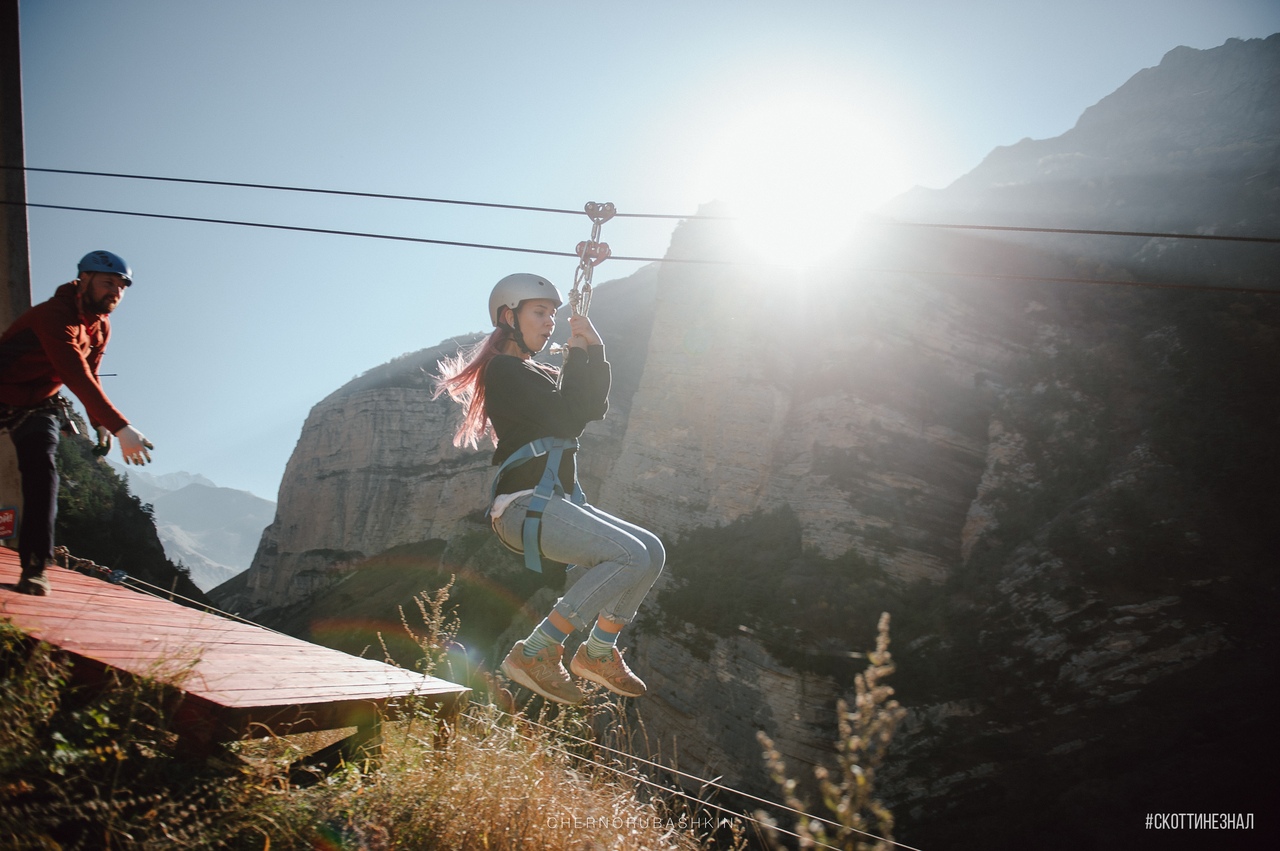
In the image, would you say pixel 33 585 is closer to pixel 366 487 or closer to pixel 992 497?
pixel 992 497

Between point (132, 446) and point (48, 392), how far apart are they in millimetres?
1074

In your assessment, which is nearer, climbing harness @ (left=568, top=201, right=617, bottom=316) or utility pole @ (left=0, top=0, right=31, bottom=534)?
climbing harness @ (left=568, top=201, right=617, bottom=316)

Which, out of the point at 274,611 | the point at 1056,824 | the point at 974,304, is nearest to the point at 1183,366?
the point at 974,304

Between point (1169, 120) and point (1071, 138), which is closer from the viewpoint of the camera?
point (1169, 120)

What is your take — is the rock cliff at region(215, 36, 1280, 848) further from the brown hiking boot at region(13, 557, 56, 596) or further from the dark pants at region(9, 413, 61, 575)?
the brown hiking boot at region(13, 557, 56, 596)

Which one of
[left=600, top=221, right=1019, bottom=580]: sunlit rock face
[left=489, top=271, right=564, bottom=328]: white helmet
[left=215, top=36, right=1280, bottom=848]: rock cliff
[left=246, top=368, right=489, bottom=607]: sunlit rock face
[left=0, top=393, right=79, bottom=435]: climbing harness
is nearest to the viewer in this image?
[left=489, top=271, right=564, bottom=328]: white helmet

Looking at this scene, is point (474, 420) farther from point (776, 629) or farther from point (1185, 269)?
point (1185, 269)

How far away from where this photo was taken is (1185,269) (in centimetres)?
2300

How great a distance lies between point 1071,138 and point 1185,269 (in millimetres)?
32266

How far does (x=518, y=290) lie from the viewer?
3857mm

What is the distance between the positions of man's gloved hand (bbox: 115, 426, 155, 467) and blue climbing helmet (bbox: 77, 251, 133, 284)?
1.30m

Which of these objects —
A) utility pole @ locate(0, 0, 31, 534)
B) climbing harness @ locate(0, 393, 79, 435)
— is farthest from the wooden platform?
utility pole @ locate(0, 0, 31, 534)

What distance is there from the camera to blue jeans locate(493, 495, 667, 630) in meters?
3.37

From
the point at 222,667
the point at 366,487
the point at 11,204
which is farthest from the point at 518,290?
the point at 366,487
